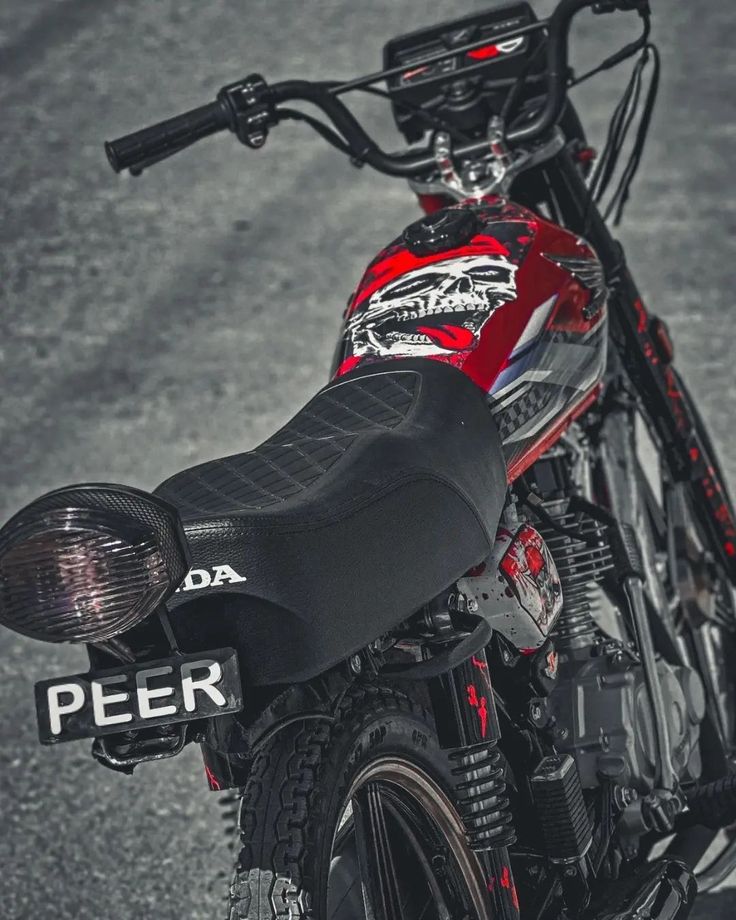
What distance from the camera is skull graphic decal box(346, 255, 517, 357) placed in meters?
2.44

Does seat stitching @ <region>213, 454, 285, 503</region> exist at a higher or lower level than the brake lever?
lower

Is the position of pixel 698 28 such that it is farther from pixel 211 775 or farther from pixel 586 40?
pixel 211 775

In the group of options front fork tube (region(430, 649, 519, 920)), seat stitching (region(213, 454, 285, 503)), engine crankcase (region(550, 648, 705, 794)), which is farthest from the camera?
engine crankcase (region(550, 648, 705, 794))

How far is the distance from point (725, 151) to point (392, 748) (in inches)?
213

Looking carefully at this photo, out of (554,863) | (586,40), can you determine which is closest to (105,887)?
(554,863)

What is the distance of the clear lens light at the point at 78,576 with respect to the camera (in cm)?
157

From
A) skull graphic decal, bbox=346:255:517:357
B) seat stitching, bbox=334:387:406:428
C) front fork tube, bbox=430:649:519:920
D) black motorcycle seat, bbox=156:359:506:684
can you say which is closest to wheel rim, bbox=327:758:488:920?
front fork tube, bbox=430:649:519:920

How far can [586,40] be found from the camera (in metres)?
7.61

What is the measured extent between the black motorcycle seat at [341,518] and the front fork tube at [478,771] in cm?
21

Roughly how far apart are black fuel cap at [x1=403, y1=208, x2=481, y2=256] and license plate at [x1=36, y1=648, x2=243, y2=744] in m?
1.12

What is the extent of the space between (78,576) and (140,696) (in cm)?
18

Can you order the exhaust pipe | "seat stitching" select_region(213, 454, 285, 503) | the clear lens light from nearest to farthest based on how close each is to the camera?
1. the clear lens light
2. "seat stitching" select_region(213, 454, 285, 503)
3. the exhaust pipe

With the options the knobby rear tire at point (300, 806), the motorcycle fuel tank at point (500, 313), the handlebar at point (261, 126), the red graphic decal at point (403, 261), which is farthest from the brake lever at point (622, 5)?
the knobby rear tire at point (300, 806)

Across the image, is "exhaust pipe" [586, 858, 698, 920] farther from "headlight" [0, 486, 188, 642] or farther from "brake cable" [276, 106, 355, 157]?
"brake cable" [276, 106, 355, 157]
